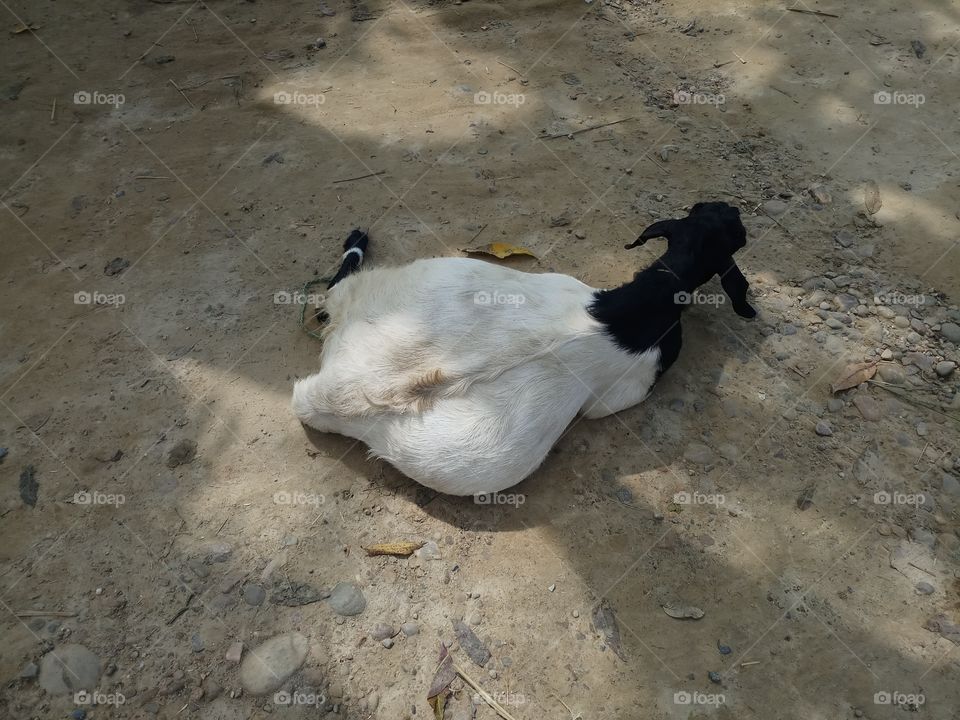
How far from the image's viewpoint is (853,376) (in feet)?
12.6

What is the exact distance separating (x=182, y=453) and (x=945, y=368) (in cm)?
450

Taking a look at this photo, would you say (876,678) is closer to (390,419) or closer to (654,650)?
(654,650)

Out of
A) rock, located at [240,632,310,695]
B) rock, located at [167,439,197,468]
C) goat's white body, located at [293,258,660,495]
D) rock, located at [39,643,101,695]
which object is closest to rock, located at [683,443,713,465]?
goat's white body, located at [293,258,660,495]

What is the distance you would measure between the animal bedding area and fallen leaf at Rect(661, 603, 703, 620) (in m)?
0.01

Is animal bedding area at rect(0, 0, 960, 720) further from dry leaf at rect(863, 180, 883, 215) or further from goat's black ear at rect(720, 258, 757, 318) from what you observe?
goat's black ear at rect(720, 258, 757, 318)

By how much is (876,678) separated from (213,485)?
3.37 meters

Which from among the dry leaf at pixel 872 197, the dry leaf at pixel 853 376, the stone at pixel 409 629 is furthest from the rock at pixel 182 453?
the dry leaf at pixel 872 197

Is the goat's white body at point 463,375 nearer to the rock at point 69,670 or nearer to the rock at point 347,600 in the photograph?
the rock at point 347,600

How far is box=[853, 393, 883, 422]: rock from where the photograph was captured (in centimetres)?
368

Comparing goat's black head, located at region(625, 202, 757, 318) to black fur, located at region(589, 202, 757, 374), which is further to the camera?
goat's black head, located at region(625, 202, 757, 318)

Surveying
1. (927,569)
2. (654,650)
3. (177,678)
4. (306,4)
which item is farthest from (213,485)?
(306,4)

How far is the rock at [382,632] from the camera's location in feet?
9.88

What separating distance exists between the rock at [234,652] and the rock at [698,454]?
248 cm

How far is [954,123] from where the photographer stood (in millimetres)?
5043
